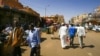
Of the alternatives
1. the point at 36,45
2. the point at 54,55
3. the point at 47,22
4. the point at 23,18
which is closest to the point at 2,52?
the point at 36,45

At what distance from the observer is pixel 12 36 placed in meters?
9.52

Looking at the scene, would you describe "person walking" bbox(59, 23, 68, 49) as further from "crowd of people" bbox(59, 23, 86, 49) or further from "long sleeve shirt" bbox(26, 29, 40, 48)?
"long sleeve shirt" bbox(26, 29, 40, 48)

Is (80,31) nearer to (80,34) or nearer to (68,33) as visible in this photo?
(80,34)

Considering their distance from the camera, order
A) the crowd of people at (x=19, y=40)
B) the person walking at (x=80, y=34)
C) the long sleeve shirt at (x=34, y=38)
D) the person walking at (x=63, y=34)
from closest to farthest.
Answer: the crowd of people at (x=19, y=40) → the long sleeve shirt at (x=34, y=38) → the person walking at (x=63, y=34) → the person walking at (x=80, y=34)

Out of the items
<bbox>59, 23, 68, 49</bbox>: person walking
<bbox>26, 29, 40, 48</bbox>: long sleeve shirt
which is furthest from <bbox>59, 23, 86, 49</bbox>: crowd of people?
<bbox>26, 29, 40, 48</bbox>: long sleeve shirt

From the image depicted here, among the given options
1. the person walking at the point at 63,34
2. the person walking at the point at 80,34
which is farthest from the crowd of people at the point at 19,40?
the person walking at the point at 80,34

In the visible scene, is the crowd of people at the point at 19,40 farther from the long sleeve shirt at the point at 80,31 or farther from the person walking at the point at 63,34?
the long sleeve shirt at the point at 80,31

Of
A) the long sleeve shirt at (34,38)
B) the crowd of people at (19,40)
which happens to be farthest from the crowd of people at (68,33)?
the long sleeve shirt at (34,38)

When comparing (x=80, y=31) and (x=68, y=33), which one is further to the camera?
(x=68, y=33)

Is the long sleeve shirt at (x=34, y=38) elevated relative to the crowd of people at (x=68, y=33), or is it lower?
elevated

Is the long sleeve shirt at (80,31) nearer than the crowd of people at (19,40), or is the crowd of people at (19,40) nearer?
the crowd of people at (19,40)

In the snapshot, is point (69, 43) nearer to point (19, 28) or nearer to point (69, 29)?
point (69, 29)

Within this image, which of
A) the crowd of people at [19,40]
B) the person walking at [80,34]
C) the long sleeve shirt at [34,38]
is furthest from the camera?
the person walking at [80,34]

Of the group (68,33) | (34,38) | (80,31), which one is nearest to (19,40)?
(34,38)
